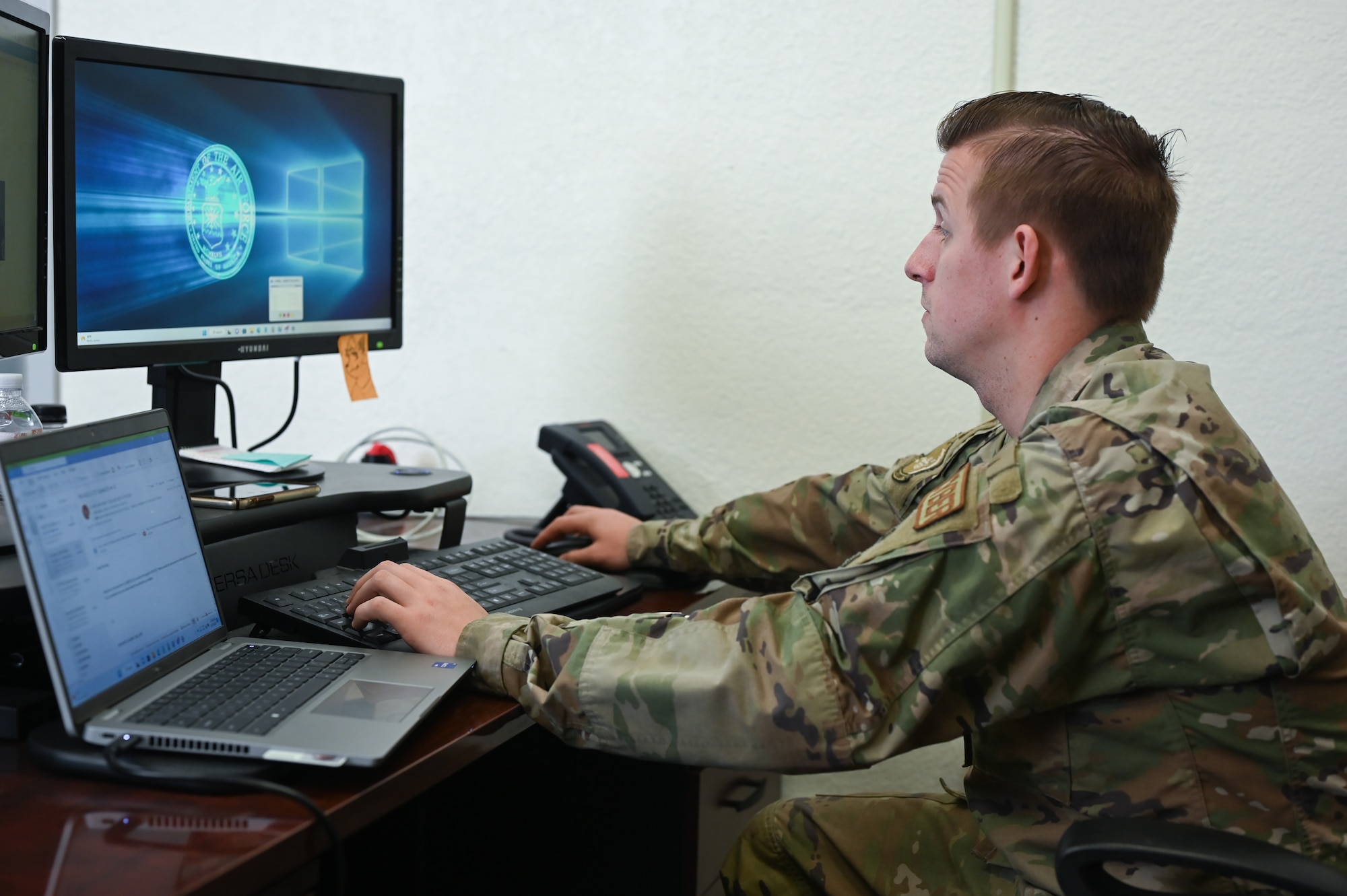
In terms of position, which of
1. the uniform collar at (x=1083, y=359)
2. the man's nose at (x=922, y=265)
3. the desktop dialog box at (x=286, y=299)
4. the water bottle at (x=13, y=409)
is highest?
the man's nose at (x=922, y=265)

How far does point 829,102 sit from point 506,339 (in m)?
0.62

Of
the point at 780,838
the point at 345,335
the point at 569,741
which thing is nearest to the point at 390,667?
the point at 569,741

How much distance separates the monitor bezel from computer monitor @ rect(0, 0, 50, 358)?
1 cm

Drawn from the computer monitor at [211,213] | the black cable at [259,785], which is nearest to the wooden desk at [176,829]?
the black cable at [259,785]

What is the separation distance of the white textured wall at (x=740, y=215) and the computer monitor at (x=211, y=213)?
31 cm

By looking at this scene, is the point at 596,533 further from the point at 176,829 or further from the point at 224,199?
the point at 176,829

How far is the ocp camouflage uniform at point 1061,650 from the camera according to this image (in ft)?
2.62

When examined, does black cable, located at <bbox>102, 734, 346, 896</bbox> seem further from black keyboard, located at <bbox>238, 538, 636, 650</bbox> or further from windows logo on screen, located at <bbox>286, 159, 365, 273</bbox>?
windows logo on screen, located at <bbox>286, 159, 365, 273</bbox>

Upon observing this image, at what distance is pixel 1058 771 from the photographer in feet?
2.93

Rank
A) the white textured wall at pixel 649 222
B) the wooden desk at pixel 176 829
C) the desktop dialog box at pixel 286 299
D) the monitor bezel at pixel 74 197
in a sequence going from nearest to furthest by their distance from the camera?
the wooden desk at pixel 176 829
the monitor bezel at pixel 74 197
the desktop dialog box at pixel 286 299
the white textured wall at pixel 649 222

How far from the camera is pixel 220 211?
126 cm

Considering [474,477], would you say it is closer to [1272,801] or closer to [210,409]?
[210,409]

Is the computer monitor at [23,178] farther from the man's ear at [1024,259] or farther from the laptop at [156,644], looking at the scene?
the man's ear at [1024,259]

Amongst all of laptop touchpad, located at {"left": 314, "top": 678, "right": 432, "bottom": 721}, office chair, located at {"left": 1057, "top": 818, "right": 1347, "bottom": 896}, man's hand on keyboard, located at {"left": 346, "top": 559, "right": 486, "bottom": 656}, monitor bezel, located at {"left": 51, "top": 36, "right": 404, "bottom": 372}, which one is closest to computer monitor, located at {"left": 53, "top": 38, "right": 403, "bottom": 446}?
monitor bezel, located at {"left": 51, "top": 36, "right": 404, "bottom": 372}
